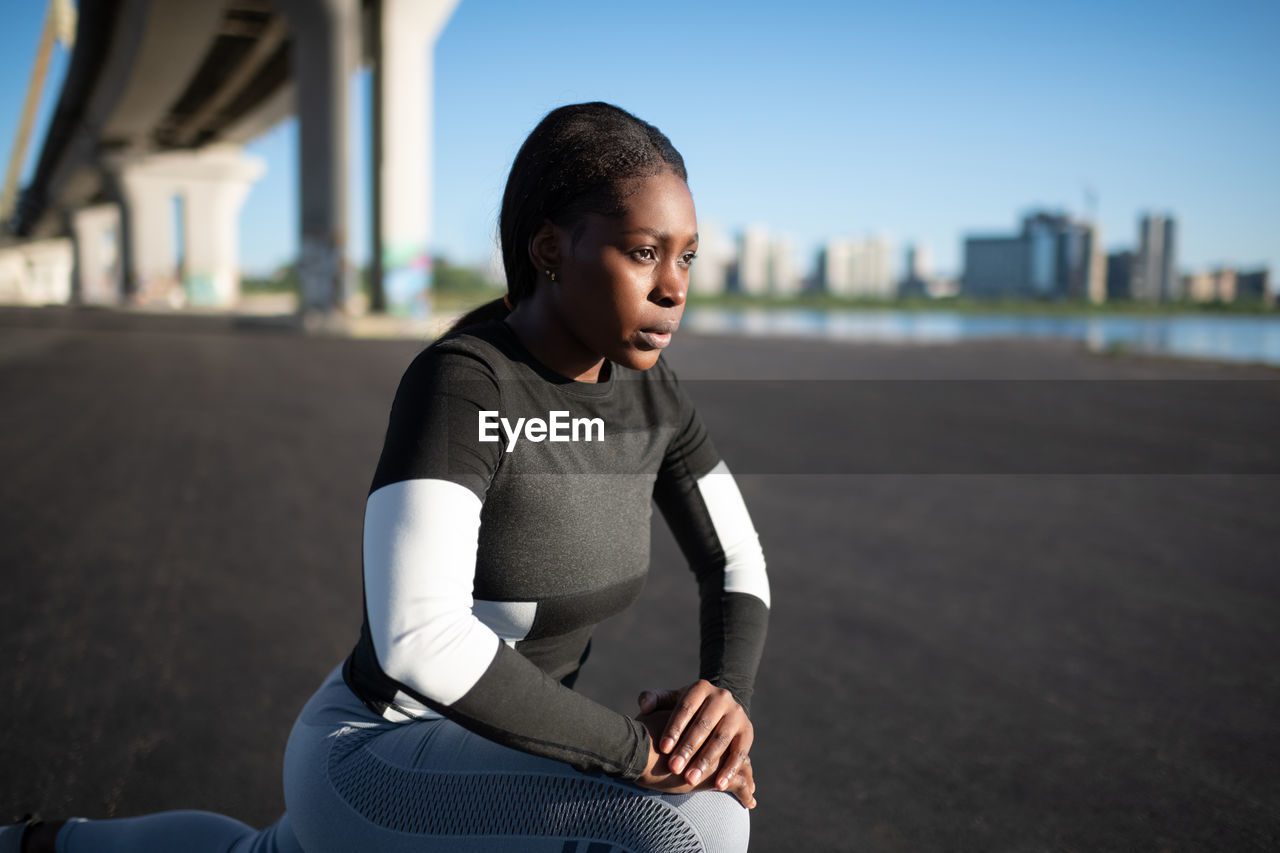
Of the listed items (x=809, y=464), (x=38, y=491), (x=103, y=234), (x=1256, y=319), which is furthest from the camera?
(x=103, y=234)

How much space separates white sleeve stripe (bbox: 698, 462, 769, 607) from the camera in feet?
5.76

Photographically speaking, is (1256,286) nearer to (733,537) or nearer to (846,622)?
(846,622)

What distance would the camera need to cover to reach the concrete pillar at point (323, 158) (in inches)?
1102

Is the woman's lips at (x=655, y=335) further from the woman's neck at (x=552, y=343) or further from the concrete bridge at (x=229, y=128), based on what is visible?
the concrete bridge at (x=229, y=128)

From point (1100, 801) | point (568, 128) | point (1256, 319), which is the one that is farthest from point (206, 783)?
point (1256, 319)

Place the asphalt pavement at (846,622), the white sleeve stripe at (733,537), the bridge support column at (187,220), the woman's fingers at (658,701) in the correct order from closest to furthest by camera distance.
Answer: the woman's fingers at (658,701) → the white sleeve stripe at (733,537) → the asphalt pavement at (846,622) → the bridge support column at (187,220)

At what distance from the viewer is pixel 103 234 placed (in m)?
81.6

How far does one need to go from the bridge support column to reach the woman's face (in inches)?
2369

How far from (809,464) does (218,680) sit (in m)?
5.70

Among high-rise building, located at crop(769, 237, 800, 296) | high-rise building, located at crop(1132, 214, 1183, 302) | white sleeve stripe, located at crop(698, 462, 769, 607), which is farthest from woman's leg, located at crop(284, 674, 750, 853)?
high-rise building, located at crop(769, 237, 800, 296)

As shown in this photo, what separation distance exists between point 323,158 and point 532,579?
97.2ft

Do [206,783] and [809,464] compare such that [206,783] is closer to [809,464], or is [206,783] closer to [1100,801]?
[1100,801]

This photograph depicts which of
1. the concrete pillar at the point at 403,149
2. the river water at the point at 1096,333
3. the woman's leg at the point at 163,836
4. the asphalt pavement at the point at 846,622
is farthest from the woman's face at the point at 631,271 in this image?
the concrete pillar at the point at 403,149

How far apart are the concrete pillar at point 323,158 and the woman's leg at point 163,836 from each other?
2802cm
